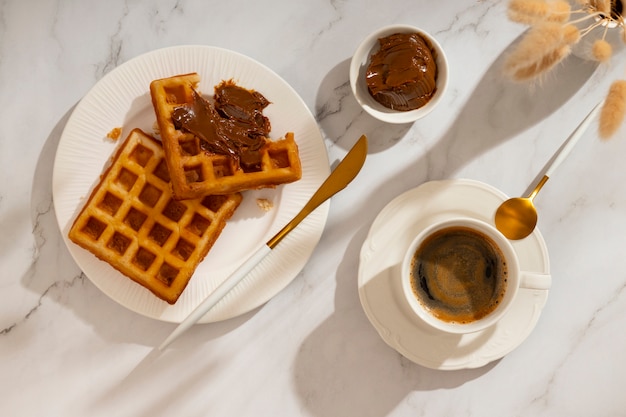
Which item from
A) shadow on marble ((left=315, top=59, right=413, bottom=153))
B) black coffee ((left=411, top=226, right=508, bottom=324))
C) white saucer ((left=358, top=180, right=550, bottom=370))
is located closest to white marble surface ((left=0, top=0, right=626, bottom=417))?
shadow on marble ((left=315, top=59, right=413, bottom=153))

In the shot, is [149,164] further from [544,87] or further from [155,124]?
[544,87]

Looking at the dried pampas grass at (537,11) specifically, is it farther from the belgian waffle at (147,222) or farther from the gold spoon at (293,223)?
the belgian waffle at (147,222)

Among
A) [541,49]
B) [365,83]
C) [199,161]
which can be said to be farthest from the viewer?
[365,83]

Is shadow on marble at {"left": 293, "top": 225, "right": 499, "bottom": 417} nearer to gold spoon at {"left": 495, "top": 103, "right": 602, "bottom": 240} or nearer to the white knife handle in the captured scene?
the white knife handle

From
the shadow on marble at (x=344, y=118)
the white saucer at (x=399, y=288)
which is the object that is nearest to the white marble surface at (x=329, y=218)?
the shadow on marble at (x=344, y=118)

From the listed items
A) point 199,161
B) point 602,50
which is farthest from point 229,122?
point 602,50

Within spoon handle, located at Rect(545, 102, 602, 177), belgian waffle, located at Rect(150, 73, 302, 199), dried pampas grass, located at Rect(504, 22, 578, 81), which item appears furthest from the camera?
spoon handle, located at Rect(545, 102, 602, 177)

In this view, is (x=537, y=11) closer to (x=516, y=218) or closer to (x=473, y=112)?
(x=473, y=112)
